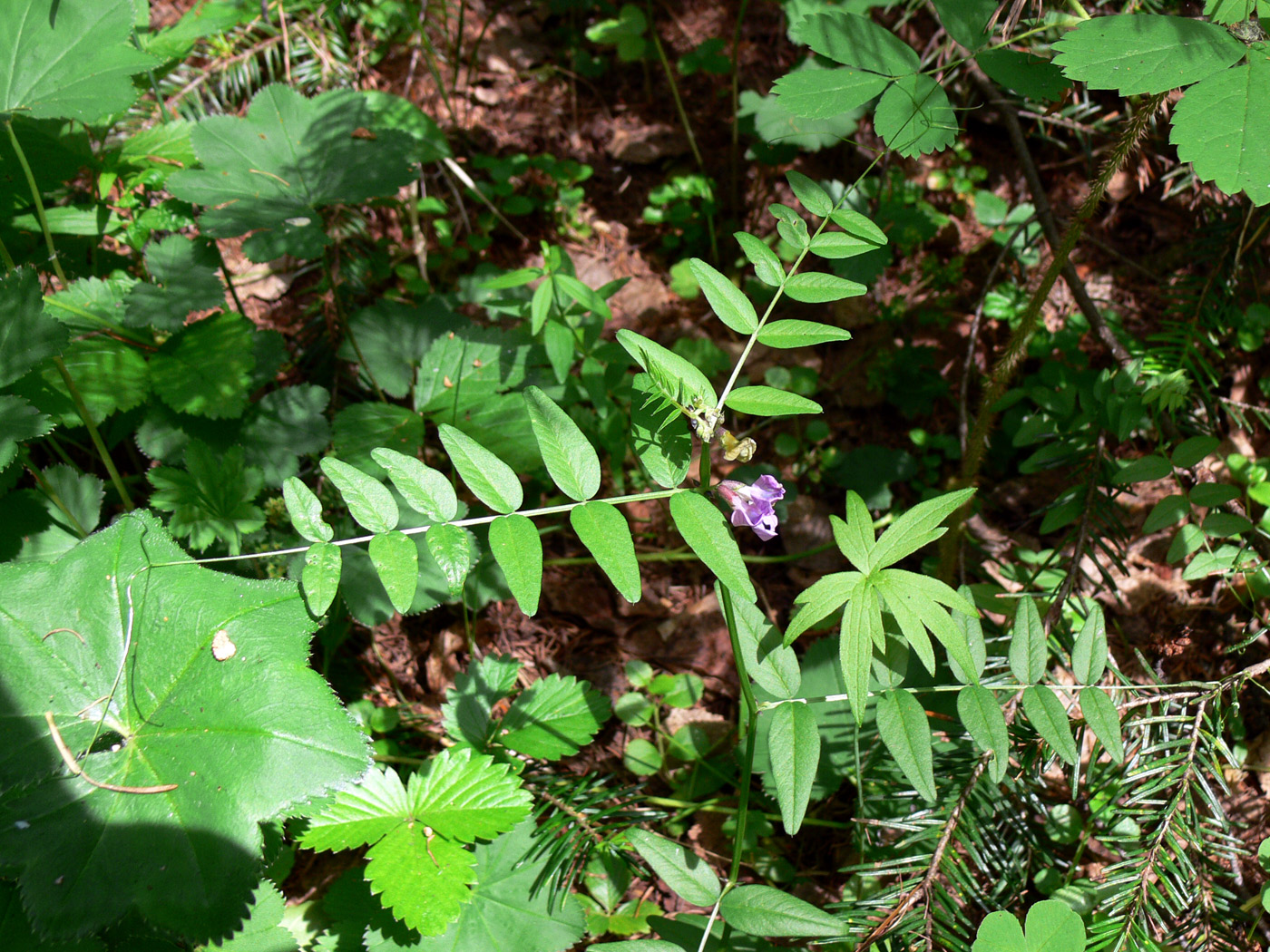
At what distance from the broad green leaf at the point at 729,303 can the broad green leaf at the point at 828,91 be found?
379mm

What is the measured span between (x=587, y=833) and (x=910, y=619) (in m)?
→ 1.03

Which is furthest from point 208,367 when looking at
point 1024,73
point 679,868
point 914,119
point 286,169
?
point 1024,73

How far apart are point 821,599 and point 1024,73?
42.6 inches

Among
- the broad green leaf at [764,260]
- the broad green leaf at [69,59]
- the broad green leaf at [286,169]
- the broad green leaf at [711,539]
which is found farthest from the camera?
the broad green leaf at [286,169]

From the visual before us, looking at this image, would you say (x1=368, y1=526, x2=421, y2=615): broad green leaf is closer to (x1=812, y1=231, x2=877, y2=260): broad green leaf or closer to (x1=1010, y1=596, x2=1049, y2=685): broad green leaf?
(x1=812, y1=231, x2=877, y2=260): broad green leaf

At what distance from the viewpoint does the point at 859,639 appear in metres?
1.14

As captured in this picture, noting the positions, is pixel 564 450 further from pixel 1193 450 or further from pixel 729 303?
pixel 1193 450

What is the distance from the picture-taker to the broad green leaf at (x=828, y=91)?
139 centimetres

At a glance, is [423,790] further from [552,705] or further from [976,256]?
[976,256]

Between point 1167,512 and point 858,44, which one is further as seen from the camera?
point 1167,512

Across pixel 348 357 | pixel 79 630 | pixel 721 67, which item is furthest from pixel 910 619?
pixel 721 67

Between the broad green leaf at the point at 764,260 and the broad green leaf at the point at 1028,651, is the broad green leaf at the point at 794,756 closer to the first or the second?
the broad green leaf at the point at 1028,651

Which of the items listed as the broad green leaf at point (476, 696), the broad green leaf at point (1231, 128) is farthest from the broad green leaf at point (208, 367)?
the broad green leaf at point (1231, 128)

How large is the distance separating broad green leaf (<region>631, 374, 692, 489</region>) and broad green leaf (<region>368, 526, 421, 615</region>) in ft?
1.08
